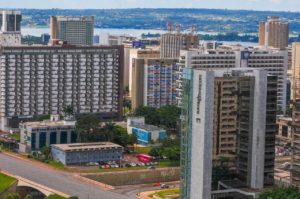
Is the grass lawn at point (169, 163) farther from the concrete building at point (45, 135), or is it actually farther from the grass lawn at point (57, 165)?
the concrete building at point (45, 135)

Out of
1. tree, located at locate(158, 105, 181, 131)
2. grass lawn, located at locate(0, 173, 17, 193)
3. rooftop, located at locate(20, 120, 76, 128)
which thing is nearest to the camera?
grass lawn, located at locate(0, 173, 17, 193)

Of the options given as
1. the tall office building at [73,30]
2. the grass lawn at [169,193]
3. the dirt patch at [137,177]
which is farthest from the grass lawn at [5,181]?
the tall office building at [73,30]

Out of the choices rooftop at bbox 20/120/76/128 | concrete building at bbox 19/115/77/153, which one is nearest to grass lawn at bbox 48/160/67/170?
concrete building at bbox 19/115/77/153

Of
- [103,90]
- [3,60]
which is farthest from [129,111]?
[3,60]

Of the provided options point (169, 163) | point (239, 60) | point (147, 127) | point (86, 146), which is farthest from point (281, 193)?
point (239, 60)

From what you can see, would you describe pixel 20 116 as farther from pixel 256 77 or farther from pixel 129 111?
pixel 256 77

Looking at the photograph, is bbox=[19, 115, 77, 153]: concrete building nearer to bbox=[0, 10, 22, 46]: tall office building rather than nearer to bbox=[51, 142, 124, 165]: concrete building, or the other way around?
bbox=[51, 142, 124, 165]: concrete building
